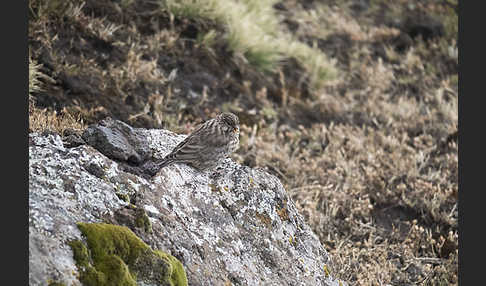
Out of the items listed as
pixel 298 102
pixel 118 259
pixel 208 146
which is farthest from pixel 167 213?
pixel 298 102

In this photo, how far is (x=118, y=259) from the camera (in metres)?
3.15

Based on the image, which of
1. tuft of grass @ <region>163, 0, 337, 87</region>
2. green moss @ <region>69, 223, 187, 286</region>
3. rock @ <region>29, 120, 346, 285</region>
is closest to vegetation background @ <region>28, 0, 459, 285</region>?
tuft of grass @ <region>163, 0, 337, 87</region>

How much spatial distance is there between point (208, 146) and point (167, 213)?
903 mm

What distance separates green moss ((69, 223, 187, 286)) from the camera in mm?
3055

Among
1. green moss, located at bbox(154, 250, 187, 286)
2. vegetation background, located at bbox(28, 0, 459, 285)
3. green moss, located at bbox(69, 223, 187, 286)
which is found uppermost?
green moss, located at bbox(69, 223, 187, 286)

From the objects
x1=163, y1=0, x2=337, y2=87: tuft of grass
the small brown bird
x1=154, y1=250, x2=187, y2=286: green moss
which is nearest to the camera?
x1=154, y1=250, x2=187, y2=286: green moss

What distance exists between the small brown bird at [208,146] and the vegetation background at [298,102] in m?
1.14

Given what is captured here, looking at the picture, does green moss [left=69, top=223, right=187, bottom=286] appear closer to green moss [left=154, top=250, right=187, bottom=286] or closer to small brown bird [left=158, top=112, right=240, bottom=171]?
green moss [left=154, top=250, right=187, bottom=286]

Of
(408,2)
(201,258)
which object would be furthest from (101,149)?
(408,2)

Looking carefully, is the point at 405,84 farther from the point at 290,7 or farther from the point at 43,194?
the point at 43,194

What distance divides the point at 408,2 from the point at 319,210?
928cm

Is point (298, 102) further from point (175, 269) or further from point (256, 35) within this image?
point (175, 269)

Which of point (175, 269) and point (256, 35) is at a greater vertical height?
point (175, 269)

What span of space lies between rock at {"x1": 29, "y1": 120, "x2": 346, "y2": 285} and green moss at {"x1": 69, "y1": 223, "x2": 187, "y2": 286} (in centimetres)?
3
